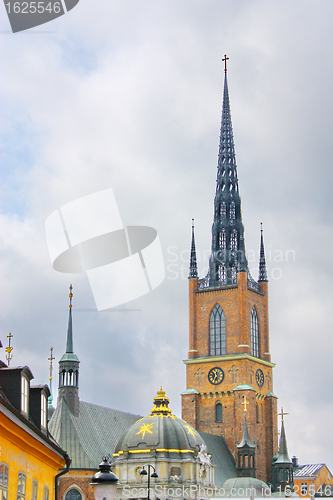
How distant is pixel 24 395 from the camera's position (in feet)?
91.4

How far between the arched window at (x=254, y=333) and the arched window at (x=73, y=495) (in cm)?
4126

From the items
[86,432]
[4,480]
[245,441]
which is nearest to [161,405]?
[86,432]

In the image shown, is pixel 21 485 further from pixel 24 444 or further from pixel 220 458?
pixel 220 458

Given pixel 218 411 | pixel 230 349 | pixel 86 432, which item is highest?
pixel 230 349

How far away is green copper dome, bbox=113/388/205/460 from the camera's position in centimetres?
6938

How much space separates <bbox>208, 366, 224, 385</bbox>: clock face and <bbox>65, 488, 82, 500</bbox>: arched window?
3515 cm

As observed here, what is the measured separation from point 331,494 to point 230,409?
1030 inches

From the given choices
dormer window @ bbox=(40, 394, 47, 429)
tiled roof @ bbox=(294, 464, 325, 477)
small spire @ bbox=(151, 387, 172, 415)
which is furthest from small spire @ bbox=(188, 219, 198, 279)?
dormer window @ bbox=(40, 394, 47, 429)

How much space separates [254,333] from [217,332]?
560 centimetres

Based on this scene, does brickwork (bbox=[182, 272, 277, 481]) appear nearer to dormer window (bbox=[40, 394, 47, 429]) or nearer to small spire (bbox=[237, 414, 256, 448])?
small spire (bbox=[237, 414, 256, 448])

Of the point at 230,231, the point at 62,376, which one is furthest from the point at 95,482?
the point at 230,231

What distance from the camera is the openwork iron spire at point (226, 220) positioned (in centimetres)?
12056

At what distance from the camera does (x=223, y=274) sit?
120812mm

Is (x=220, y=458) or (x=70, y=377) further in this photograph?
(x=220, y=458)
